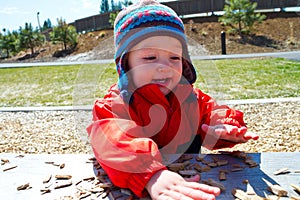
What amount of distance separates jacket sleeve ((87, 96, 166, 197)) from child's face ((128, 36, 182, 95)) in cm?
33

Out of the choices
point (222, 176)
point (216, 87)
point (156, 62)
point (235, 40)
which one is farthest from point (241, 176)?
point (235, 40)

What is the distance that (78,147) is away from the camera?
3904 millimetres

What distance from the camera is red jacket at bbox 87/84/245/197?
1500 millimetres

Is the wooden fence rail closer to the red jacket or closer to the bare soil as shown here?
the bare soil

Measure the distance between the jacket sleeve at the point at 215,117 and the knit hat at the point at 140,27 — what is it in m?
0.48

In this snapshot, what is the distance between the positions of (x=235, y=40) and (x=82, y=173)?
757 inches

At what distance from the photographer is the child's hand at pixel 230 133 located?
6.01 feet

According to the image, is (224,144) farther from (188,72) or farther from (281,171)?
(188,72)

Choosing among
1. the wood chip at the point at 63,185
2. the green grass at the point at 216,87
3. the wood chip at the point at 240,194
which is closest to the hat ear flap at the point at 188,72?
the wood chip at the point at 240,194

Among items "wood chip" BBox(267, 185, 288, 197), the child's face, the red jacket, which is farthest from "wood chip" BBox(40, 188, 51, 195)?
"wood chip" BBox(267, 185, 288, 197)

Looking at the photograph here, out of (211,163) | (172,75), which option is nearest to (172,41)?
(172,75)

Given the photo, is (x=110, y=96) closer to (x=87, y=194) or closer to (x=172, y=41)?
(x=172, y=41)

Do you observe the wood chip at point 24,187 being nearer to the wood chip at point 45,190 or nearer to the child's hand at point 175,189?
the wood chip at point 45,190

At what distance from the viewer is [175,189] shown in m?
1.36
